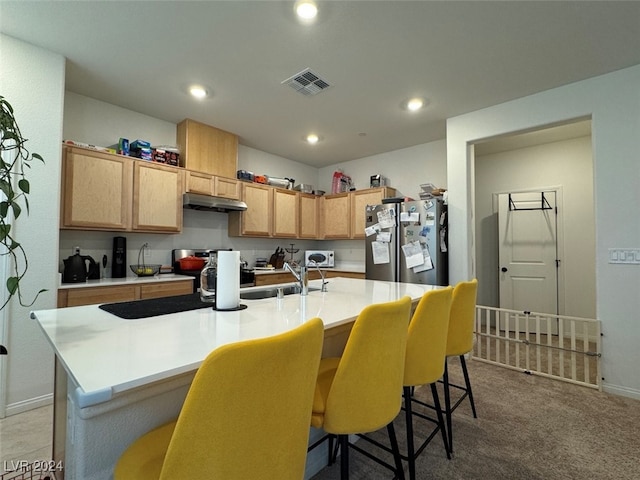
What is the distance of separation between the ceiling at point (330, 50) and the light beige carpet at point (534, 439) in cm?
270

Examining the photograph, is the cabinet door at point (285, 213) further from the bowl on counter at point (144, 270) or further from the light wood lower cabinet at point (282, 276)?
the bowl on counter at point (144, 270)

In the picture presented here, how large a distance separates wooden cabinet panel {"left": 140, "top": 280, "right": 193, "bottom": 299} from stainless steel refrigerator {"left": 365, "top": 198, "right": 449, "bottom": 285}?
222cm

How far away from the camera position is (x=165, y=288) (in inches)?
114

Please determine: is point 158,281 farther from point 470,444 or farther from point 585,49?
point 585,49

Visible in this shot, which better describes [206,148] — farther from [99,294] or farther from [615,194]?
[615,194]

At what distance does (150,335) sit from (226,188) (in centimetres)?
300

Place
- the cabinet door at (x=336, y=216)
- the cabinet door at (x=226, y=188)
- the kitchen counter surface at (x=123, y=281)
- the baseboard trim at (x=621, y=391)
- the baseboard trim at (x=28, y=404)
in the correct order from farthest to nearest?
the cabinet door at (x=336, y=216) → the cabinet door at (x=226, y=188) → the kitchen counter surface at (x=123, y=281) → the baseboard trim at (x=621, y=391) → the baseboard trim at (x=28, y=404)

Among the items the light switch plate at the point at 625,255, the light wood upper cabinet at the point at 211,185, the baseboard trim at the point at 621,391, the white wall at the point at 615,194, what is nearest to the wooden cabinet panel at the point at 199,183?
the light wood upper cabinet at the point at 211,185

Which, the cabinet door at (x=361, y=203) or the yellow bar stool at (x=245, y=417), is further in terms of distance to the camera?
the cabinet door at (x=361, y=203)

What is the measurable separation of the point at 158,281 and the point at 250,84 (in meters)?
2.07

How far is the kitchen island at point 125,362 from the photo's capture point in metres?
0.68

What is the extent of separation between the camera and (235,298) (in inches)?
55.2

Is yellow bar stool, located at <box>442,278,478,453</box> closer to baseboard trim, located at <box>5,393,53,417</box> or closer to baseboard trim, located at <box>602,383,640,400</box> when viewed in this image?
baseboard trim, located at <box>602,383,640,400</box>

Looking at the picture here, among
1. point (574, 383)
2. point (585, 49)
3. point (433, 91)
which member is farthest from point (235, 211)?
point (574, 383)
